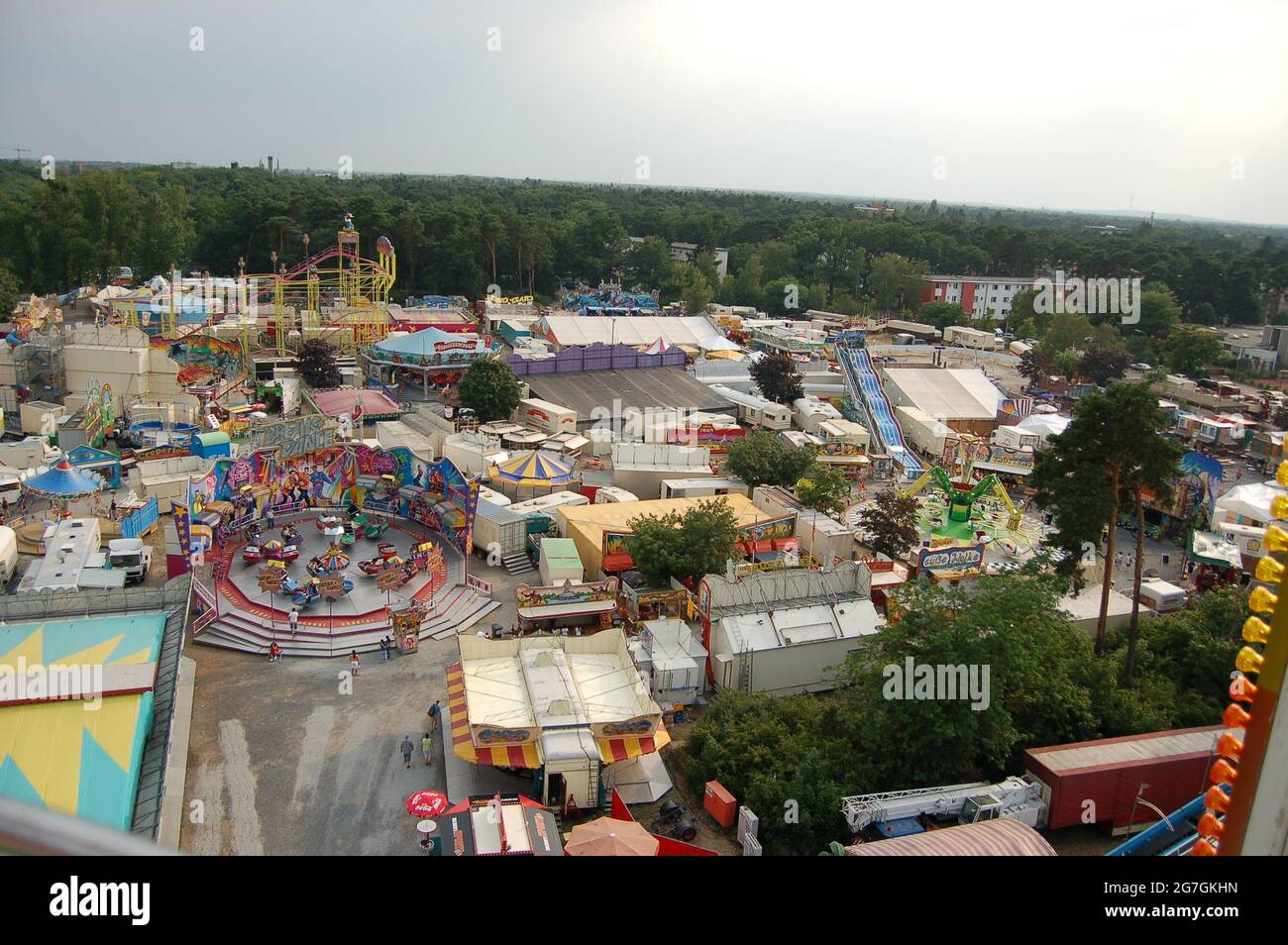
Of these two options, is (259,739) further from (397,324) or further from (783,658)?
(397,324)

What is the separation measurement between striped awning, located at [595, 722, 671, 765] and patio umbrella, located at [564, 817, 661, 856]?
1.34 metres

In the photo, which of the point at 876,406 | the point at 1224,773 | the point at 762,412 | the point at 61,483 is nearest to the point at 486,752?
the point at 1224,773

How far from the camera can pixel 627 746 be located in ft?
38.8

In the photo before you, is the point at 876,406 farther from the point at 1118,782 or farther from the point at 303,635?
the point at 303,635

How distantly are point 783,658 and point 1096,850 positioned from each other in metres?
4.85

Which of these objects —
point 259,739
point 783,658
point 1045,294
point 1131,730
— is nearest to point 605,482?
point 783,658

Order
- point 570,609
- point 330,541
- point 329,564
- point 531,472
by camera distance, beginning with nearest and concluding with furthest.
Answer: point 570,609
point 329,564
point 330,541
point 531,472

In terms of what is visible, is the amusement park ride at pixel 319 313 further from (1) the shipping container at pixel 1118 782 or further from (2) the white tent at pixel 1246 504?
(1) the shipping container at pixel 1118 782

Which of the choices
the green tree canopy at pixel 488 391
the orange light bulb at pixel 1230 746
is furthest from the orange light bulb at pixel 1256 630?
the green tree canopy at pixel 488 391

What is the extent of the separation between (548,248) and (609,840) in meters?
46.6

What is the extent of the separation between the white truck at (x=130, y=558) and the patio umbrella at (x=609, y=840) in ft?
35.9

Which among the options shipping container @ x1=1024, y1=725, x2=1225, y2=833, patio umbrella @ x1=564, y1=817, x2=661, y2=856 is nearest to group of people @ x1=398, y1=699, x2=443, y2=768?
patio umbrella @ x1=564, y1=817, x2=661, y2=856

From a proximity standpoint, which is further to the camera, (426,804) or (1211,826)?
(426,804)

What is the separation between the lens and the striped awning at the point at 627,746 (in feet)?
38.3
